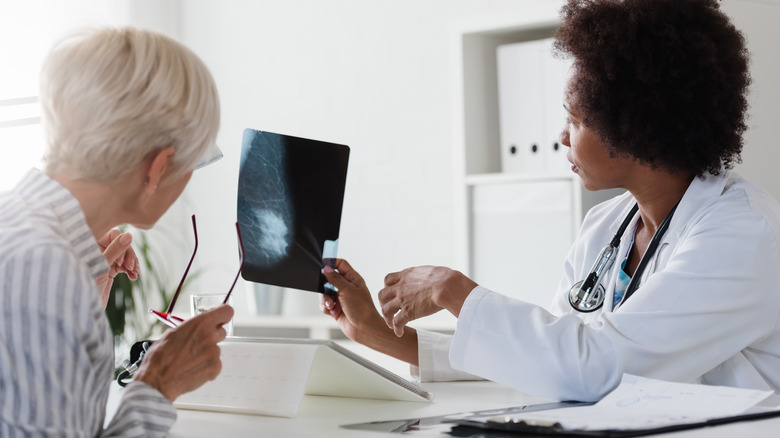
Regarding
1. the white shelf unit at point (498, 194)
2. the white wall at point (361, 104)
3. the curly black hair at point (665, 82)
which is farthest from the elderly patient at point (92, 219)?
the white wall at point (361, 104)

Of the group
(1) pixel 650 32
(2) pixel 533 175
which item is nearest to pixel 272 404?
(1) pixel 650 32

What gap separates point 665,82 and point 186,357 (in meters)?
0.91

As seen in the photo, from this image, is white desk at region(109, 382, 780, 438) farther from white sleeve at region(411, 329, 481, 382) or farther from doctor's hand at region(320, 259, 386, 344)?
doctor's hand at region(320, 259, 386, 344)

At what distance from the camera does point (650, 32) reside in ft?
5.07

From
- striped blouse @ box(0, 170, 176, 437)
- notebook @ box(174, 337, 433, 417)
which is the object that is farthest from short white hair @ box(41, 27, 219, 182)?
notebook @ box(174, 337, 433, 417)

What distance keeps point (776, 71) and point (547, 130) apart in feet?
2.22

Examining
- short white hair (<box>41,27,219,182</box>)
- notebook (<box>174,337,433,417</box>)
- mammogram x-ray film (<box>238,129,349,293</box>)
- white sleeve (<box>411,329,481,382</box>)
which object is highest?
short white hair (<box>41,27,219,182</box>)

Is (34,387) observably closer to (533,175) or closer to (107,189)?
(107,189)

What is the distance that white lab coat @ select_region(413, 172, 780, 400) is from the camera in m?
1.34

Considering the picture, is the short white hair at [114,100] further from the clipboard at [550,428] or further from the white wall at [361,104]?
the white wall at [361,104]

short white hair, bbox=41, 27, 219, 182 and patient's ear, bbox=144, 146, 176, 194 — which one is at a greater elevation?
short white hair, bbox=41, 27, 219, 182

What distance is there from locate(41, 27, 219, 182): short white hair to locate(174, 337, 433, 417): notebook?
0.33m

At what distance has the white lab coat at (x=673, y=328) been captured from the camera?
134 cm

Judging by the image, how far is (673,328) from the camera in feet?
4.45
